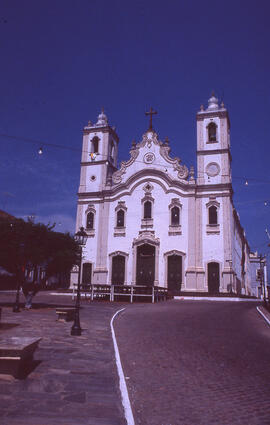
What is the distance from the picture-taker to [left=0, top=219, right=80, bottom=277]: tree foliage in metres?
16.9

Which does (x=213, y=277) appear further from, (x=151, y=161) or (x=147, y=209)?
(x=151, y=161)

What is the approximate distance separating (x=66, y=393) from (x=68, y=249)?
13589mm

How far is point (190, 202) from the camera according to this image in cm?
3444

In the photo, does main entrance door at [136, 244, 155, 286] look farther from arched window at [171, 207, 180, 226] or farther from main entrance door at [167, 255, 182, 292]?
arched window at [171, 207, 180, 226]

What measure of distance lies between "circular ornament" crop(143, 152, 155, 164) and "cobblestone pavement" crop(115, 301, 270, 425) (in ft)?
90.3

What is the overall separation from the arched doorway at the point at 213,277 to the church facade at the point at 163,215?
88 mm

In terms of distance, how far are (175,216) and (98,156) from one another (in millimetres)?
11353

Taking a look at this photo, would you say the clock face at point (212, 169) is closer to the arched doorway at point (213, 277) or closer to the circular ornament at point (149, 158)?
the circular ornament at point (149, 158)

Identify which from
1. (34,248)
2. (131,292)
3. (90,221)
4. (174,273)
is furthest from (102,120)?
(34,248)

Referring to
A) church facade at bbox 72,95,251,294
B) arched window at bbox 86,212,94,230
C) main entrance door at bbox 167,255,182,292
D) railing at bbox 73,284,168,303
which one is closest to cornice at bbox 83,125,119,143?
church facade at bbox 72,95,251,294

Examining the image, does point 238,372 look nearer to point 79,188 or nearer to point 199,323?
point 199,323

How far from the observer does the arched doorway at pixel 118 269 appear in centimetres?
3490

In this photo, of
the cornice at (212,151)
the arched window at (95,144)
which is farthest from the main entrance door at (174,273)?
the arched window at (95,144)

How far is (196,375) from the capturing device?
5996 millimetres
